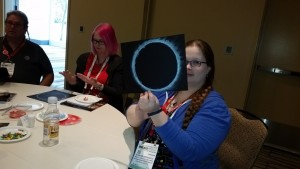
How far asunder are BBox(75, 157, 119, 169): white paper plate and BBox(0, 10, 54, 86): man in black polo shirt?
1616 mm

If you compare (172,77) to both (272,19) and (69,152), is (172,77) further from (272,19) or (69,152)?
(272,19)

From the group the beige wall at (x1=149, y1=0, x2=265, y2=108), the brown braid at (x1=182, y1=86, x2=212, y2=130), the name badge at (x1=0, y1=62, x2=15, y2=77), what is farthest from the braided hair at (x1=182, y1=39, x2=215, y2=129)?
the beige wall at (x1=149, y1=0, x2=265, y2=108)

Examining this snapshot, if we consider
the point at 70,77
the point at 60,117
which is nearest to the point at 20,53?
the point at 70,77

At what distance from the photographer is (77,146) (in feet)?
3.93

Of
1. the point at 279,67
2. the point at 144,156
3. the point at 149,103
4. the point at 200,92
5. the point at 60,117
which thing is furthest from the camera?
the point at 279,67

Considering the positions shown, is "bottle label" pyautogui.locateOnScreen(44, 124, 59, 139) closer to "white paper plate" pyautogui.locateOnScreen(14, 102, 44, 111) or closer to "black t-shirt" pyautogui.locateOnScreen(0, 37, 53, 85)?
"white paper plate" pyautogui.locateOnScreen(14, 102, 44, 111)

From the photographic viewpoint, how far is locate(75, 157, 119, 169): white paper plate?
1021mm

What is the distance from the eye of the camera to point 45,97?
187cm

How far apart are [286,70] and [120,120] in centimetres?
254

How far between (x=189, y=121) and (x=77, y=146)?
537 millimetres

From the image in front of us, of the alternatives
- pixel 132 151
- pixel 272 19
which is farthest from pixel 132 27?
pixel 132 151

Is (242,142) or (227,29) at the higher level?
(227,29)

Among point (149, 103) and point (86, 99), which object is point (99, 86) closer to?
point (86, 99)

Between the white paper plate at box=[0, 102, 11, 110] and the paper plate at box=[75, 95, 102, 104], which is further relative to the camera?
the paper plate at box=[75, 95, 102, 104]
